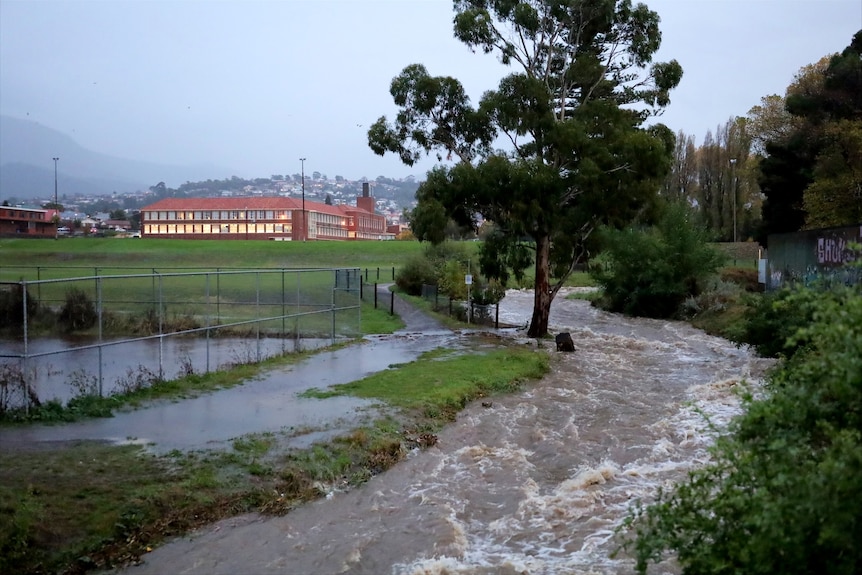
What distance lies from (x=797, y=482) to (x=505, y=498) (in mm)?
5877

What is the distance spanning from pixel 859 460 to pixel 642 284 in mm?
36378

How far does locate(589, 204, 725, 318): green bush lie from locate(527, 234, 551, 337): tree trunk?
10.4m

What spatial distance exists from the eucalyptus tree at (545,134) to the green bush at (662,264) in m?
10.7

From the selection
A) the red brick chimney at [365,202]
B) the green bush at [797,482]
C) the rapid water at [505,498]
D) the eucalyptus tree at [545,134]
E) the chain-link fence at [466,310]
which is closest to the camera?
the green bush at [797,482]

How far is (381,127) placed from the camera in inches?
1059

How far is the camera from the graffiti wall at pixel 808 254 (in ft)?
85.0

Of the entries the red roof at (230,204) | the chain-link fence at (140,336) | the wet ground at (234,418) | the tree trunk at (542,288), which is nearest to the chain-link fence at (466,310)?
the tree trunk at (542,288)

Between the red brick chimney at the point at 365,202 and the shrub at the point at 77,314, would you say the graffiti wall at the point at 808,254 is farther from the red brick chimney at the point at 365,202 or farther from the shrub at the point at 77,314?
the red brick chimney at the point at 365,202

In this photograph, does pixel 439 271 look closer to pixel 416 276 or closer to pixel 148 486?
pixel 416 276

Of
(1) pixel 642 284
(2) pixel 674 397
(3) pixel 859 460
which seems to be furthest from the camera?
(1) pixel 642 284

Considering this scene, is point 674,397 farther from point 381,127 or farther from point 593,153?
point 381,127

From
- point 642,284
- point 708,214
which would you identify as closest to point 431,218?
point 642,284

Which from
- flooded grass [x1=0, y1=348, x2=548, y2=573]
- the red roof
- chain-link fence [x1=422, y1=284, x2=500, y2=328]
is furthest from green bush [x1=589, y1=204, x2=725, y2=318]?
the red roof

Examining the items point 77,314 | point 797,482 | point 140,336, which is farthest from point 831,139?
point 797,482
